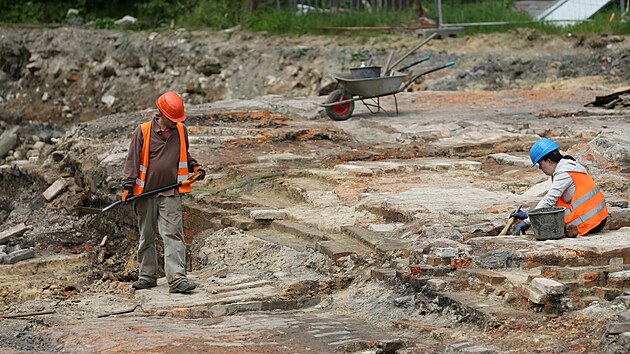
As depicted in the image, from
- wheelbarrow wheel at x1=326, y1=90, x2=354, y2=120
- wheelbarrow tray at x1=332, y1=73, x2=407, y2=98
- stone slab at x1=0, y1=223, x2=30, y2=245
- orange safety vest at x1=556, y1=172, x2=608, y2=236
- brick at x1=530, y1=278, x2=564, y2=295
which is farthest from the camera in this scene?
wheelbarrow wheel at x1=326, y1=90, x2=354, y2=120

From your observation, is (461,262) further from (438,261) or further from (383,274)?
(383,274)

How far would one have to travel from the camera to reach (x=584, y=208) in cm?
759

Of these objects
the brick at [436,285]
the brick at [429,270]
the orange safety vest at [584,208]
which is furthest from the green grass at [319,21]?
the brick at [436,285]

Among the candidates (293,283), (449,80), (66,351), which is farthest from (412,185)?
(449,80)

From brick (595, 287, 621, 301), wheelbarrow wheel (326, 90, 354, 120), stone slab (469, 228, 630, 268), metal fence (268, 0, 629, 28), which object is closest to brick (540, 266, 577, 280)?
brick (595, 287, 621, 301)

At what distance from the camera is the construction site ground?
6094 millimetres

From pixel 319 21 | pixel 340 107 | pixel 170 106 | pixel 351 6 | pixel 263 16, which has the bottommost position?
pixel 340 107

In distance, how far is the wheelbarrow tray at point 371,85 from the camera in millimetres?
14856

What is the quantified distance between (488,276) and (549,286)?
2.30 ft

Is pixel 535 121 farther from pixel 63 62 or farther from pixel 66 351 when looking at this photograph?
pixel 63 62

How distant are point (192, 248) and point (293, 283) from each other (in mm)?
2138

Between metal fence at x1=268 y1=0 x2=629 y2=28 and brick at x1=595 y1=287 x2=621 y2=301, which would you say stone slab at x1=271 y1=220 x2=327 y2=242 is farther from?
metal fence at x1=268 y1=0 x2=629 y2=28

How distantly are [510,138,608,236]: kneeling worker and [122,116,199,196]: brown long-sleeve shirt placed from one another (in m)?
2.85

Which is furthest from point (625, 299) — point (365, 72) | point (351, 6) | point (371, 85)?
point (351, 6)
